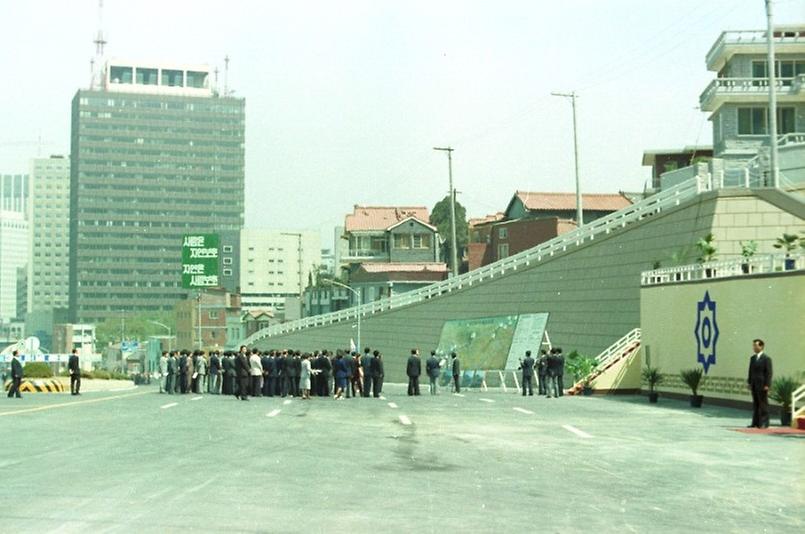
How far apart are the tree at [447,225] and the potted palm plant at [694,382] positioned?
239 feet

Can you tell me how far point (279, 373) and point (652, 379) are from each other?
1574cm

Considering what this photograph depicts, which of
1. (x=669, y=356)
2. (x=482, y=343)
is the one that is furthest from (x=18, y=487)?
(x=482, y=343)

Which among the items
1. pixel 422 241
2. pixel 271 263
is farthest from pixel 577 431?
pixel 271 263

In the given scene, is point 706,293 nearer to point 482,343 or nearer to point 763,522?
point 763,522

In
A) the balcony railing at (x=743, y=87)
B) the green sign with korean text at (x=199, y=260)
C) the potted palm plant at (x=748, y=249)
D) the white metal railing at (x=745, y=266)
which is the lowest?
the white metal railing at (x=745, y=266)

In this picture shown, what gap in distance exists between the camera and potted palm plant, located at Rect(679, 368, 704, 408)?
29.7 metres

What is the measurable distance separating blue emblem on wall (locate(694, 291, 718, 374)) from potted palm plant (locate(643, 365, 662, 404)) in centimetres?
207

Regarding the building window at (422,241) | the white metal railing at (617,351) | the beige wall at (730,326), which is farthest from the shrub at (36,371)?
the building window at (422,241)

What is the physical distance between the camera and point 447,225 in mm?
105562

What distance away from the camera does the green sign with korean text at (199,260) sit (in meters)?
62.2

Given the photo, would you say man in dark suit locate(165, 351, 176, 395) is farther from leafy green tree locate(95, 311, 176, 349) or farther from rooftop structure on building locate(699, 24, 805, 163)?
leafy green tree locate(95, 311, 176, 349)

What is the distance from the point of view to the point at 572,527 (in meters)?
10.2

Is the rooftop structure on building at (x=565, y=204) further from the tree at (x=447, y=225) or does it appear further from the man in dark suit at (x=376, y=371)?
the man in dark suit at (x=376, y=371)

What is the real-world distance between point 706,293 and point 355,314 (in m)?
42.4
